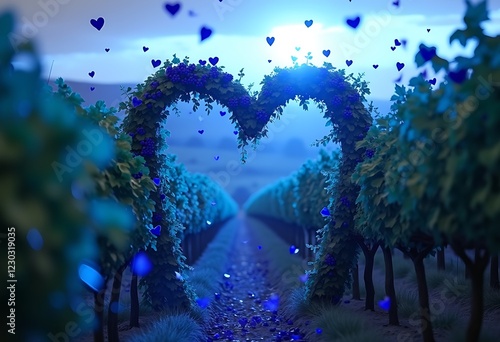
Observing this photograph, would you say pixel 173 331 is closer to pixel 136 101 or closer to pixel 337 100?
pixel 136 101

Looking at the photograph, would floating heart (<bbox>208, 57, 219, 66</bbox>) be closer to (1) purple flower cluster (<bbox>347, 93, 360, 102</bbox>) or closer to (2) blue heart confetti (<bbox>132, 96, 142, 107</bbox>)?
(2) blue heart confetti (<bbox>132, 96, 142, 107</bbox>)

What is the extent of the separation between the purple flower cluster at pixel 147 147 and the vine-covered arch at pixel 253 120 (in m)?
0.02

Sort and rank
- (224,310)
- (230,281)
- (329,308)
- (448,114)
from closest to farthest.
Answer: (448,114) < (329,308) < (224,310) < (230,281)

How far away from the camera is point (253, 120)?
1098cm

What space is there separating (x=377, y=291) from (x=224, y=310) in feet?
12.6

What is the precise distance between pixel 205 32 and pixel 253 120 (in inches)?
93.7

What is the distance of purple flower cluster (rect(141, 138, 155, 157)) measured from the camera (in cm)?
1071

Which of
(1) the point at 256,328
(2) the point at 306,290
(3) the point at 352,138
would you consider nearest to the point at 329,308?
(2) the point at 306,290

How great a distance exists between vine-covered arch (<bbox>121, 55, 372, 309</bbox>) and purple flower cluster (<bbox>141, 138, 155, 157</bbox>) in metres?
0.02

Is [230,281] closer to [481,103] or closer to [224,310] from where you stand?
[224,310]

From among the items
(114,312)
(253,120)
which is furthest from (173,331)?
(253,120)

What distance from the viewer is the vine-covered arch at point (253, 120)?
10.8 m

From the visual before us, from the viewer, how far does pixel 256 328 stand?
452 inches


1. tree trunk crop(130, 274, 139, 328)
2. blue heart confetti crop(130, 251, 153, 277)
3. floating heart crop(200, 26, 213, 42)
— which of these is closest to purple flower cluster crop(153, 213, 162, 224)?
blue heart confetti crop(130, 251, 153, 277)
